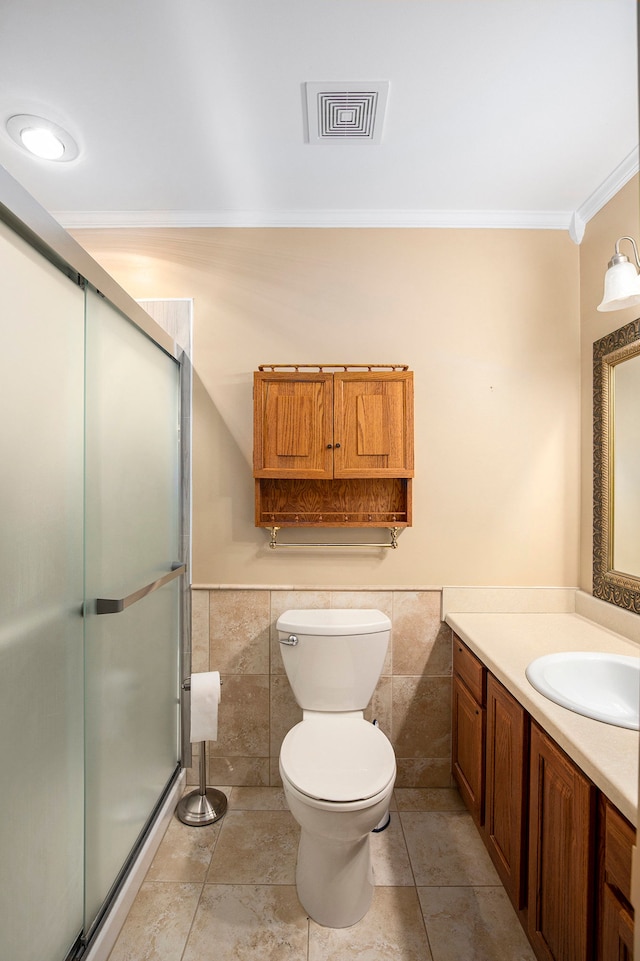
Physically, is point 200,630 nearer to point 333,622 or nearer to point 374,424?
point 333,622

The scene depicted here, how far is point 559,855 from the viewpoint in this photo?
47.0 inches

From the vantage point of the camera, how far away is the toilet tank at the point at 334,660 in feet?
6.22

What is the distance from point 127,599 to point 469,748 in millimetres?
1371

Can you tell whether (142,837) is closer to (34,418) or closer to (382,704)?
(382,704)

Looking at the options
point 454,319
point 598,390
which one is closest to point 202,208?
point 454,319

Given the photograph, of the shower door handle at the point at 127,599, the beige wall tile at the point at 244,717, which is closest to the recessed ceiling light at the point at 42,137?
the shower door handle at the point at 127,599

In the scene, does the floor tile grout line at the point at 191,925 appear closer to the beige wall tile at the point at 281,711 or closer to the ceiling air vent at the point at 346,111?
the beige wall tile at the point at 281,711

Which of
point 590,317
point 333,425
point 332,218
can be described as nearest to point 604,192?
point 590,317

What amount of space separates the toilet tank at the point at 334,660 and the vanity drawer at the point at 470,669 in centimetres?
30

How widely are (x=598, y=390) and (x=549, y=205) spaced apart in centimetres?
79

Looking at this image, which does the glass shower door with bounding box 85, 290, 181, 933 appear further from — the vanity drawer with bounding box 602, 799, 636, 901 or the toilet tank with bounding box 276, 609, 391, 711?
the vanity drawer with bounding box 602, 799, 636, 901

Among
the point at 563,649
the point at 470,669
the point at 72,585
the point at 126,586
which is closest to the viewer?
the point at 72,585

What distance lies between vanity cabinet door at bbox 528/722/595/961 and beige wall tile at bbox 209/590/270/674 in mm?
1129

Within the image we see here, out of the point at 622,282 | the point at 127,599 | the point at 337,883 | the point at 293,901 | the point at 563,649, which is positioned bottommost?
the point at 293,901
